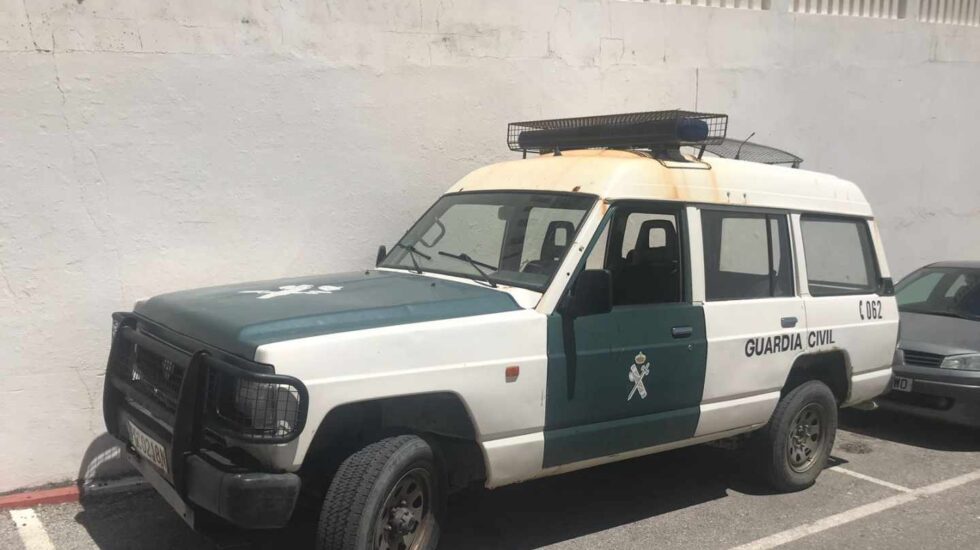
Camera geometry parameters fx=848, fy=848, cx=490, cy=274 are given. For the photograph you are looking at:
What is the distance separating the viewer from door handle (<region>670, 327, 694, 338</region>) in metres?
4.70

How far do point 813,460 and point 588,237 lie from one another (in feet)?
8.54

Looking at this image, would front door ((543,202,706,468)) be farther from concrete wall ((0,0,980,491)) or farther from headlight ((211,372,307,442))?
concrete wall ((0,0,980,491))

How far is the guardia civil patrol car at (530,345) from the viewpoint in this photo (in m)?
3.52

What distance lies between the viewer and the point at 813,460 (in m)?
5.77

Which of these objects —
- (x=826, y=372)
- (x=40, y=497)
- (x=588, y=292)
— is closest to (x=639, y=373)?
(x=588, y=292)

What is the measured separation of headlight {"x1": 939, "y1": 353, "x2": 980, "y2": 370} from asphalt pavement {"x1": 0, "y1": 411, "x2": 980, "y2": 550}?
74 centimetres

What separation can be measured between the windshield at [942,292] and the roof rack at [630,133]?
374 centimetres

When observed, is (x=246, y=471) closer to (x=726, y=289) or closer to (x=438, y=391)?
(x=438, y=391)

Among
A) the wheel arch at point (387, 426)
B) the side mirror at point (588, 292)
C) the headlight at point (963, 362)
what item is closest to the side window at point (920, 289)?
the headlight at point (963, 362)

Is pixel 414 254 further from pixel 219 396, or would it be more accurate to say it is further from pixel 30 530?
pixel 30 530

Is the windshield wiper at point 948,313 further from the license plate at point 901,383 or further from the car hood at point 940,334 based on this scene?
the license plate at point 901,383

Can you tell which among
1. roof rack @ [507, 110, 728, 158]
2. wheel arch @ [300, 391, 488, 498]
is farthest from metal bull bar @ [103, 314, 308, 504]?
roof rack @ [507, 110, 728, 158]

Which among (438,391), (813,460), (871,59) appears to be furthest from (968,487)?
(871,59)

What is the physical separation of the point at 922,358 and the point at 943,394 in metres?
0.36
